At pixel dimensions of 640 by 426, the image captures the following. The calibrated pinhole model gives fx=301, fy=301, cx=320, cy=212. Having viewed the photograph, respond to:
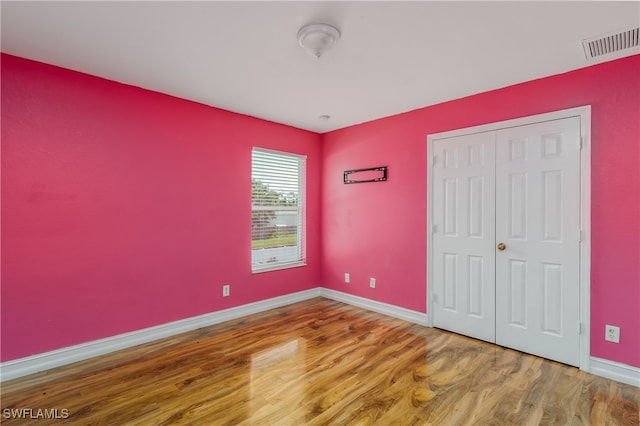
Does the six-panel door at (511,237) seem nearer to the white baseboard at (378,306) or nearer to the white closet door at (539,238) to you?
the white closet door at (539,238)

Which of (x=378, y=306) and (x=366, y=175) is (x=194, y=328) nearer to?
(x=378, y=306)

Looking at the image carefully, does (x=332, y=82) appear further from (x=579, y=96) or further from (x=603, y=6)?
(x=579, y=96)

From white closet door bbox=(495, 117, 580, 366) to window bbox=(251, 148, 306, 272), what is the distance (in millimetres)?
2535

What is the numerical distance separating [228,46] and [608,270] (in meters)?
3.39

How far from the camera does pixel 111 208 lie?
110 inches

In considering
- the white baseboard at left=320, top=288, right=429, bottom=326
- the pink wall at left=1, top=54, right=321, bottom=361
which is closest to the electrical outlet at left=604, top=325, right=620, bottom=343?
the white baseboard at left=320, top=288, right=429, bottom=326

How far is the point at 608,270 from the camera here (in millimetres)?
2377

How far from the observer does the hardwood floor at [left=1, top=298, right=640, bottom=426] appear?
1.92 metres

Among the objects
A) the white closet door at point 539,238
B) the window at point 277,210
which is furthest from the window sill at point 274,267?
the white closet door at point 539,238

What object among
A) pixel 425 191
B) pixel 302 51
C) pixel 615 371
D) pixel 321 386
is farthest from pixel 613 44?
pixel 321 386

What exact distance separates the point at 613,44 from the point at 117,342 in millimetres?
4689

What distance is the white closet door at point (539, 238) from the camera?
8.29ft

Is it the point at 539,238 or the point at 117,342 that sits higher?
the point at 539,238

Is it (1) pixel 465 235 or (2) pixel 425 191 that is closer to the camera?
(1) pixel 465 235
